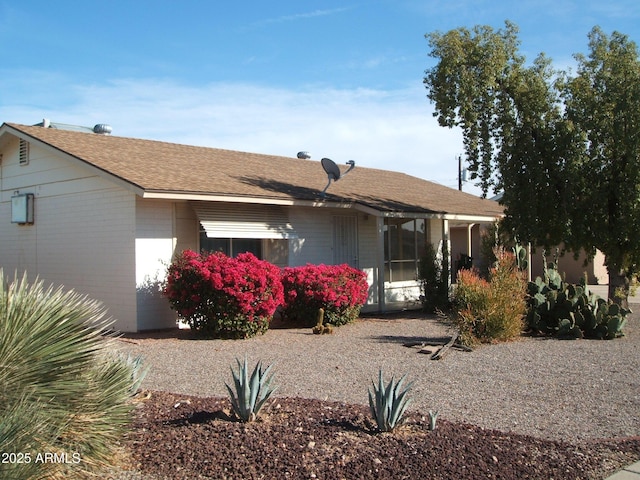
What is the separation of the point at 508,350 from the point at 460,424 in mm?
5071

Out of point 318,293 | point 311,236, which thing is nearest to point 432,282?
point 311,236

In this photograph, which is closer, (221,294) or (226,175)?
(221,294)

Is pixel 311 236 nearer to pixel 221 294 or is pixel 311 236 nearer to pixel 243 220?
pixel 243 220

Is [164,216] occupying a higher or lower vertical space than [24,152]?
lower

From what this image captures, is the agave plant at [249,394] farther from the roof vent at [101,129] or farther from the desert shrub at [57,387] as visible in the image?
the roof vent at [101,129]

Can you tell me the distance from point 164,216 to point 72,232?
275cm

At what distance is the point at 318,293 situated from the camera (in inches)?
547

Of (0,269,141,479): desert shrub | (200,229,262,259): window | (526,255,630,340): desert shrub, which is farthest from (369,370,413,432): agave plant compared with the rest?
(200,229,262,259): window

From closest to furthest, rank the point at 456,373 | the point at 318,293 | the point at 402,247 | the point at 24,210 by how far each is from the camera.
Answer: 1. the point at 456,373
2. the point at 318,293
3. the point at 24,210
4. the point at 402,247

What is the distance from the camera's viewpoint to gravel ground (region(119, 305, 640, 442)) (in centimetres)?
683

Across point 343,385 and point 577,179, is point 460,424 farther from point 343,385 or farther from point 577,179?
point 577,179

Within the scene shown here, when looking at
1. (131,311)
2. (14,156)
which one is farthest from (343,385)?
(14,156)

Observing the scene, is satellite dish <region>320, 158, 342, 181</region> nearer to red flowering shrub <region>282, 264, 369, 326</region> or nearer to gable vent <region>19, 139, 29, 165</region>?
red flowering shrub <region>282, 264, 369, 326</region>

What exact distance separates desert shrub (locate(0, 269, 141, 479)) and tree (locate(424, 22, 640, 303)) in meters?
12.0
